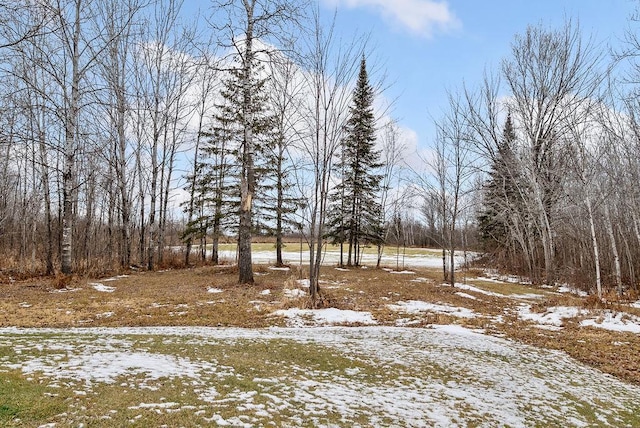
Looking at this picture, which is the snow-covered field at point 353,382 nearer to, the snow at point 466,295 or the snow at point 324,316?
the snow at point 324,316

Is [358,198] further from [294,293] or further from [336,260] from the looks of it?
[294,293]

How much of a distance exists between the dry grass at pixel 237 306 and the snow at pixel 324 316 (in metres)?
0.28

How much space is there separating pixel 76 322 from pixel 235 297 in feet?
12.8

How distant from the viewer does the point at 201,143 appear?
20109 mm

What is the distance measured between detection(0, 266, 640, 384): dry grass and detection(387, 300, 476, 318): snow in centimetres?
31

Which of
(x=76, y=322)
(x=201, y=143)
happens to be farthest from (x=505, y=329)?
(x=201, y=143)

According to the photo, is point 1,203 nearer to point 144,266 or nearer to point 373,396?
point 144,266

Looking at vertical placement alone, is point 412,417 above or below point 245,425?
below

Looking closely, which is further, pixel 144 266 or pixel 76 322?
pixel 144 266

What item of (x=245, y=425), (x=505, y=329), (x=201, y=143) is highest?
(x=201, y=143)

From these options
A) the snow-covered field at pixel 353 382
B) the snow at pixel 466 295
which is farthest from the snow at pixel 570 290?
the snow-covered field at pixel 353 382

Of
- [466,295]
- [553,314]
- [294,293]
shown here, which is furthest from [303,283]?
[553,314]

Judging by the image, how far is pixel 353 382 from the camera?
3.95 metres

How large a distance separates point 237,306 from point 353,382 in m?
5.55
